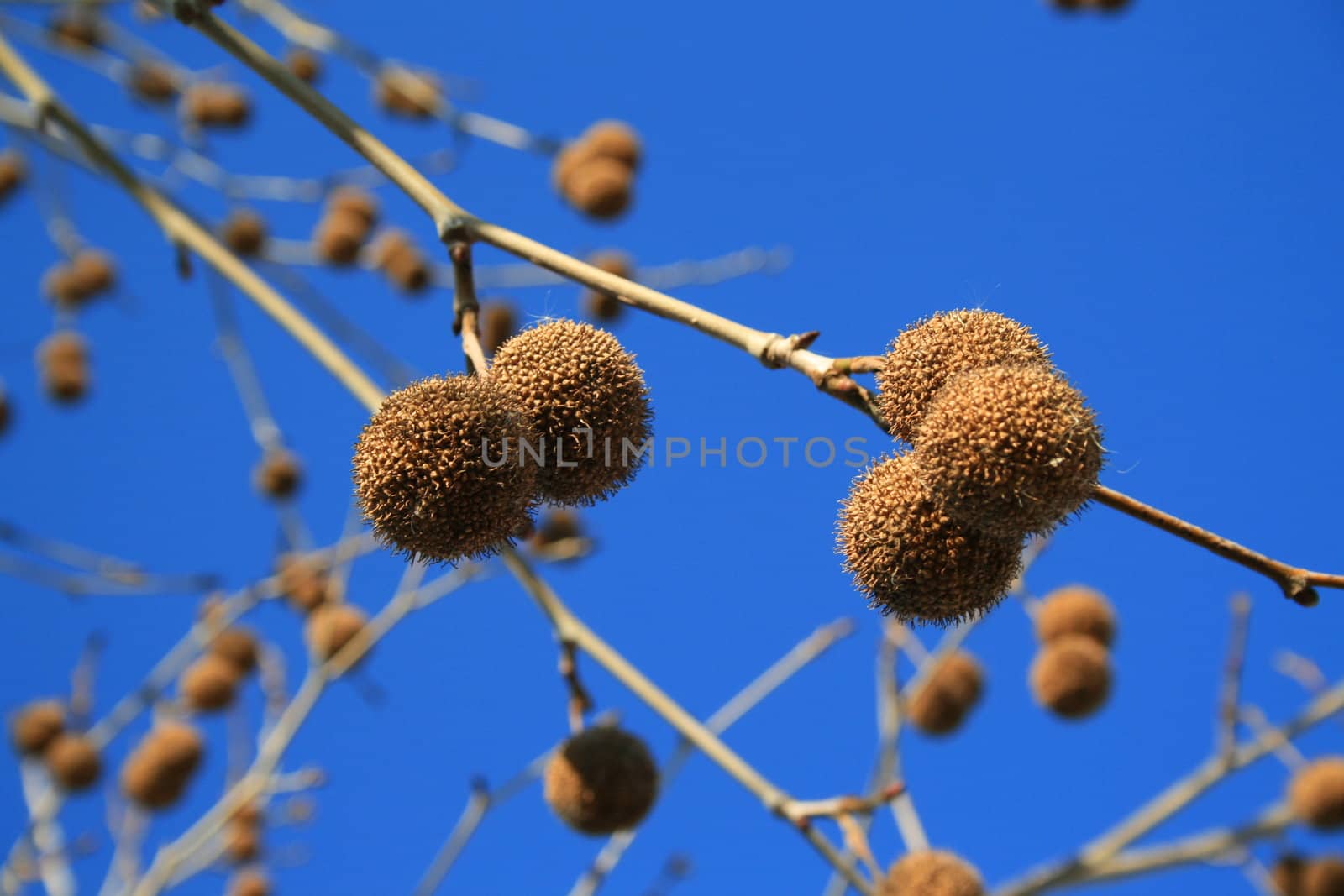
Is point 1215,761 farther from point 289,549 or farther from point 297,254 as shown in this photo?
point 297,254

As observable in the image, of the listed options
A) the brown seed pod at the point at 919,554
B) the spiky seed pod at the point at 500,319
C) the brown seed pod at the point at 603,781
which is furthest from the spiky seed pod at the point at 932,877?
the spiky seed pod at the point at 500,319

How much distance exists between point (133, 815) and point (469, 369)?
11.9 ft

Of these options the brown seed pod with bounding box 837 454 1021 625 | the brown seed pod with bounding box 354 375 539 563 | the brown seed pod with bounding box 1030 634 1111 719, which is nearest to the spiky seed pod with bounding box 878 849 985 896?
the brown seed pod with bounding box 1030 634 1111 719

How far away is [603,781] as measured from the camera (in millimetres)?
2672

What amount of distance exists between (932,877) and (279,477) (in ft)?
11.9

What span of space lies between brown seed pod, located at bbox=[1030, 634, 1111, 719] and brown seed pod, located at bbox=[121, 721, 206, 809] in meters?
3.86

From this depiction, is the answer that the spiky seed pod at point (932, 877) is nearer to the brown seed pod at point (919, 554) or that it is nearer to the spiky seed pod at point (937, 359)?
→ the brown seed pod at point (919, 554)

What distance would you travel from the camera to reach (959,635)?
375cm

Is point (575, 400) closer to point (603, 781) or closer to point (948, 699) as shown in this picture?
point (603, 781)

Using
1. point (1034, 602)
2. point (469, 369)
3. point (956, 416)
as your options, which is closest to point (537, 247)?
point (469, 369)

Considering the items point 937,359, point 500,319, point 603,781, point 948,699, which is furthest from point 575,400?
point 948,699

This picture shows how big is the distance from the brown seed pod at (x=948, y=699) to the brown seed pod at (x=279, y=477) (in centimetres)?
333

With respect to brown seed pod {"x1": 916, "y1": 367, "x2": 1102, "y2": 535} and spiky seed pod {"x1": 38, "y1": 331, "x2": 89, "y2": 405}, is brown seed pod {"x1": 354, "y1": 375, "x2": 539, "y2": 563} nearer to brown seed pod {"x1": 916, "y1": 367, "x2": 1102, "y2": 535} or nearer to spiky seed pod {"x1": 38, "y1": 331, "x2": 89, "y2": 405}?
brown seed pod {"x1": 916, "y1": 367, "x2": 1102, "y2": 535}

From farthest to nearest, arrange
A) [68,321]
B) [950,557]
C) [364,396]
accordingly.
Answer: [68,321], [364,396], [950,557]
